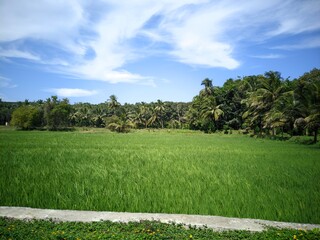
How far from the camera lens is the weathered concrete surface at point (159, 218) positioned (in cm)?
396

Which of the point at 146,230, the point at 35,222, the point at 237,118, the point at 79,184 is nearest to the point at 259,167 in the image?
the point at 79,184

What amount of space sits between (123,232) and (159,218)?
770 mm

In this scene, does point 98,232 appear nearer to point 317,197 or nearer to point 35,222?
point 35,222

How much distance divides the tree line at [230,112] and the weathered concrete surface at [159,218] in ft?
53.8

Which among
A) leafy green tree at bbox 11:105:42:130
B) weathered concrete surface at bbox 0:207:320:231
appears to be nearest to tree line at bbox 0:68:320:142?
leafy green tree at bbox 11:105:42:130

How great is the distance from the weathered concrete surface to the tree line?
16.4 meters

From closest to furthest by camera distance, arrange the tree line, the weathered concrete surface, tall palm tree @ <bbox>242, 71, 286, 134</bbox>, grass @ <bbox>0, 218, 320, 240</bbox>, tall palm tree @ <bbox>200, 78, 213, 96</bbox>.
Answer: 1. grass @ <bbox>0, 218, 320, 240</bbox>
2. the weathered concrete surface
3. the tree line
4. tall palm tree @ <bbox>242, 71, 286, 134</bbox>
5. tall palm tree @ <bbox>200, 78, 213, 96</bbox>

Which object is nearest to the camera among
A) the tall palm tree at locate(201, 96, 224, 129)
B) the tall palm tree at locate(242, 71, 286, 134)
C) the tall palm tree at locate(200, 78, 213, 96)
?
the tall palm tree at locate(242, 71, 286, 134)

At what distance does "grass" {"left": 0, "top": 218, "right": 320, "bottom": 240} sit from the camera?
348cm

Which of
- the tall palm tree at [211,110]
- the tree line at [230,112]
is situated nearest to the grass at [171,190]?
the tree line at [230,112]

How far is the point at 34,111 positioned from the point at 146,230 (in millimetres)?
44670

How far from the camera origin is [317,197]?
19.0 ft

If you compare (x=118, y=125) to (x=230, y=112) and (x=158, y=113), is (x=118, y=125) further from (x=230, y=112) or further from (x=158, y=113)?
(x=230, y=112)

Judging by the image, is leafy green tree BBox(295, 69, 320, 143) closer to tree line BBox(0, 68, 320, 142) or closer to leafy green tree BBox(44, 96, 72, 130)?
tree line BBox(0, 68, 320, 142)
